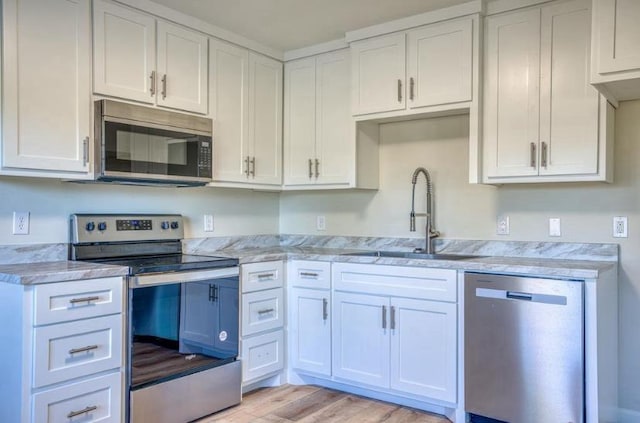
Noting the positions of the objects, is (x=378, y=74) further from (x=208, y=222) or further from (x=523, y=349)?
(x=523, y=349)

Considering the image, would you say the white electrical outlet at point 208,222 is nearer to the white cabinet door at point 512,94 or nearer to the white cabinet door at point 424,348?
the white cabinet door at point 424,348

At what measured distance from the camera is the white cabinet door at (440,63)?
9.30ft

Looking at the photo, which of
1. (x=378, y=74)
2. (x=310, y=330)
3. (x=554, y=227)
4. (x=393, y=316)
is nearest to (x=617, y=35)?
(x=554, y=227)

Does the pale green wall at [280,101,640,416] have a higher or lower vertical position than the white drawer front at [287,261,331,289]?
higher

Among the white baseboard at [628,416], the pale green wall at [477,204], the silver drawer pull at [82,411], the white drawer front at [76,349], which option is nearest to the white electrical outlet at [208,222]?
the pale green wall at [477,204]

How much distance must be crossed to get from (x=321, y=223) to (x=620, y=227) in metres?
1.99

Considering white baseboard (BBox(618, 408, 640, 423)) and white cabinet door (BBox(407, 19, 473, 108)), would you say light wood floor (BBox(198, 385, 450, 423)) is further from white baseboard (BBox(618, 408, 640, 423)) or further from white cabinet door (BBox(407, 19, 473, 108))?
white cabinet door (BBox(407, 19, 473, 108))

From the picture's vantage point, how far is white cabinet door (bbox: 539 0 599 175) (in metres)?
2.50

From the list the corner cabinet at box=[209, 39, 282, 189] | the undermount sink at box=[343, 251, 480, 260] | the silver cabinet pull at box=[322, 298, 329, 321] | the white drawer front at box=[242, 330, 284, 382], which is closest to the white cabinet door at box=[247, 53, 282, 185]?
the corner cabinet at box=[209, 39, 282, 189]

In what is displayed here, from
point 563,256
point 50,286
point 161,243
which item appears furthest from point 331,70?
point 50,286

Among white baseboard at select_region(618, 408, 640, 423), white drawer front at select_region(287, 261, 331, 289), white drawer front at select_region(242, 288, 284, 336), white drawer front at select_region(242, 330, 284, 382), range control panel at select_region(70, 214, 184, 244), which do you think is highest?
range control panel at select_region(70, 214, 184, 244)

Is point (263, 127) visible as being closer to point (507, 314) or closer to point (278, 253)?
point (278, 253)

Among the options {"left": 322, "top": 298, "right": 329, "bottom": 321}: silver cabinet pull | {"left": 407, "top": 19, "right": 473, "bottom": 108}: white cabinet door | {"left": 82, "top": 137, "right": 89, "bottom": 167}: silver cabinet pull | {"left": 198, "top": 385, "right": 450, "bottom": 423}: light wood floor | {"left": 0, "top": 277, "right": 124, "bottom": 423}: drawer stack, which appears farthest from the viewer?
{"left": 322, "top": 298, "right": 329, "bottom": 321}: silver cabinet pull

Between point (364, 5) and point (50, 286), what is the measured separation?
217cm
